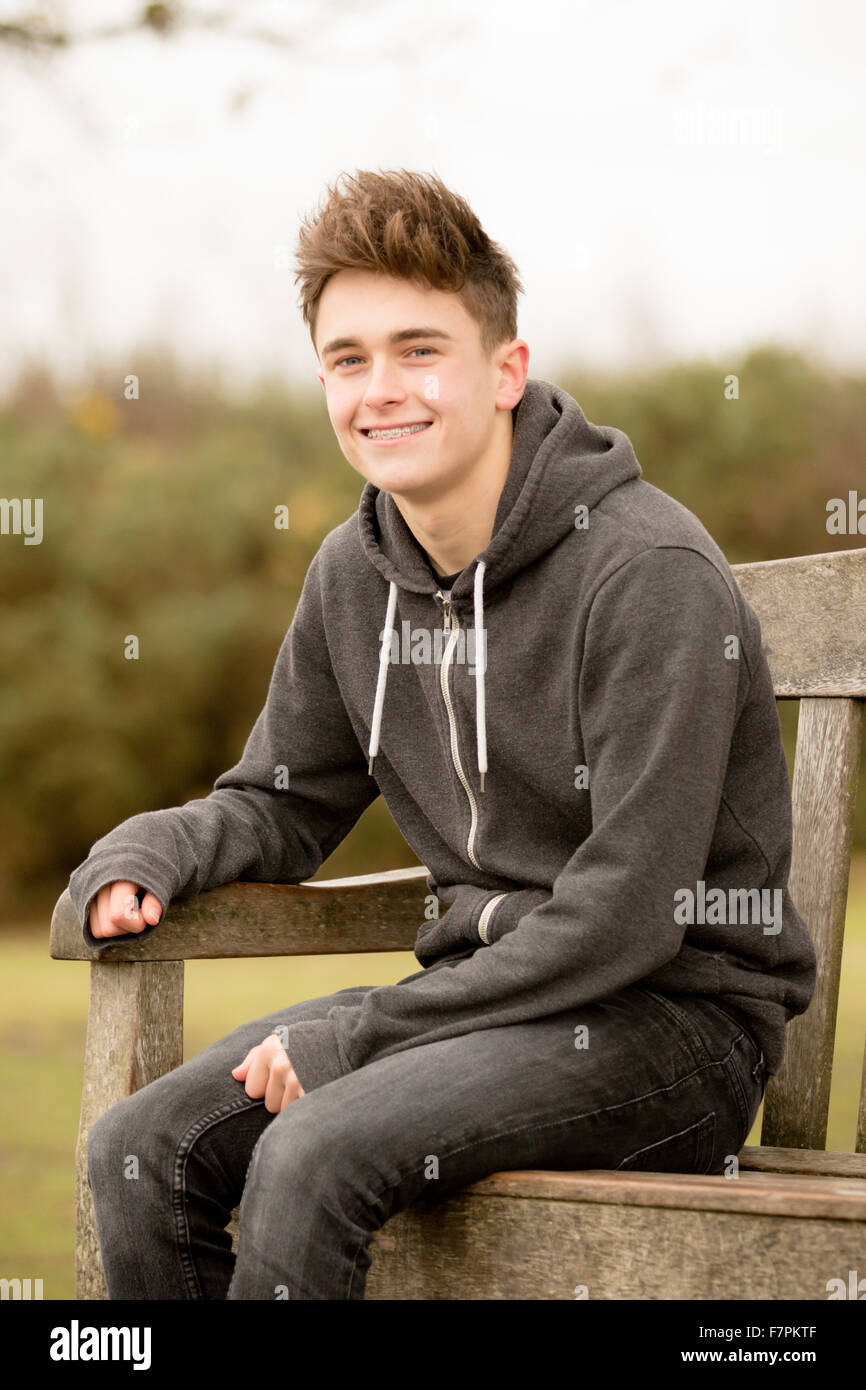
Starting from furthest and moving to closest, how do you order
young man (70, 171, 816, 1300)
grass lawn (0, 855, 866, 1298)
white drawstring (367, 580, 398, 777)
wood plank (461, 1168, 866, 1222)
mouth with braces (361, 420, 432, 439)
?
grass lawn (0, 855, 866, 1298)
white drawstring (367, 580, 398, 777)
mouth with braces (361, 420, 432, 439)
young man (70, 171, 816, 1300)
wood plank (461, 1168, 866, 1222)

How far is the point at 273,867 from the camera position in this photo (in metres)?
1.46

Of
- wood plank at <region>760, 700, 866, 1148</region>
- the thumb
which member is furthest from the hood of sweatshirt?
wood plank at <region>760, 700, 866, 1148</region>

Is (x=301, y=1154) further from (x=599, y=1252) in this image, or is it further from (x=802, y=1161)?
(x=802, y=1161)

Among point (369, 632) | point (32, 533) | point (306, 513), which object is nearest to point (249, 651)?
point (306, 513)

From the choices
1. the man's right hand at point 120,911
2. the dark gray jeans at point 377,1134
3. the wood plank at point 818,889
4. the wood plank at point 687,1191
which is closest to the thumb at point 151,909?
the man's right hand at point 120,911

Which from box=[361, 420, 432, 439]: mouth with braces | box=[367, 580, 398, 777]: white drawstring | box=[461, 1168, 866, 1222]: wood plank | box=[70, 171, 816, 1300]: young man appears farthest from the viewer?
box=[367, 580, 398, 777]: white drawstring

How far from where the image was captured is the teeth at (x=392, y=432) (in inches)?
51.5

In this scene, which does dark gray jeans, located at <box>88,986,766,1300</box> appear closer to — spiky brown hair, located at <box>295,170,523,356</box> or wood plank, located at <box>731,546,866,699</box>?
wood plank, located at <box>731,546,866,699</box>

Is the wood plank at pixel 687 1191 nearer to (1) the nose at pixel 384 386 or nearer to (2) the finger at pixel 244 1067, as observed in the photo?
(2) the finger at pixel 244 1067

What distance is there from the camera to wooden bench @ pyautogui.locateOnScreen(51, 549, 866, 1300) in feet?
3.25

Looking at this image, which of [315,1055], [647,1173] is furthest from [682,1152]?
[315,1055]

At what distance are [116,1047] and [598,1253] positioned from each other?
485mm
